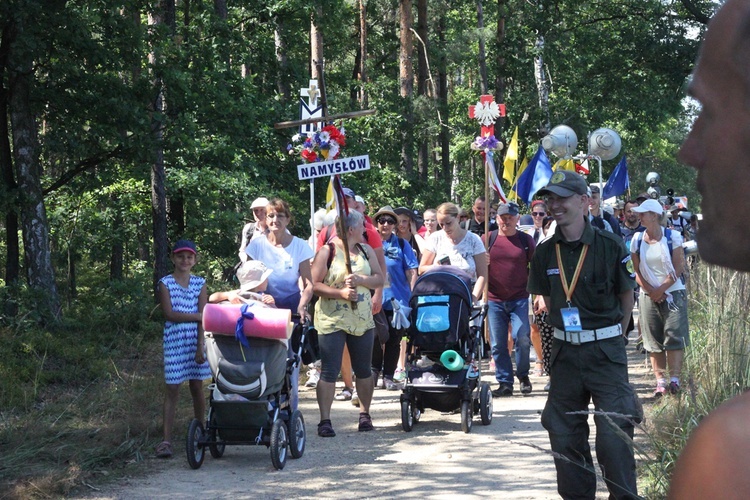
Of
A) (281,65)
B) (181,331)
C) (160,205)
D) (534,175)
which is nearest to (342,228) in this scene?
(181,331)

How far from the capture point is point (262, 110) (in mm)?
16484

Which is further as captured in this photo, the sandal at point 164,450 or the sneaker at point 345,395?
the sneaker at point 345,395

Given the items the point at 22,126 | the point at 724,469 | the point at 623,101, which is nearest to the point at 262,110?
the point at 22,126

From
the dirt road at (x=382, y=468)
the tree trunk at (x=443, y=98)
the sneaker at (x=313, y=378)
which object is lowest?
the dirt road at (x=382, y=468)

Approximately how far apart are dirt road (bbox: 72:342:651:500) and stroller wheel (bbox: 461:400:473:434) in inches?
2.7

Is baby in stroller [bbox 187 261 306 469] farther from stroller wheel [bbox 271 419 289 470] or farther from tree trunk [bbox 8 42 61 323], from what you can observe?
tree trunk [bbox 8 42 61 323]

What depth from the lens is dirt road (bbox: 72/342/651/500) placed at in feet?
24.3

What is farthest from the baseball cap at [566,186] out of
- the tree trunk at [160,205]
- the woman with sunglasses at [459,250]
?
the tree trunk at [160,205]

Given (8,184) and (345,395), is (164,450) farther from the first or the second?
(8,184)

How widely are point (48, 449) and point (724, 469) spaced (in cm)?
781

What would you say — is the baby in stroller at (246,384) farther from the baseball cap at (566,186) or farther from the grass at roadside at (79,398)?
the baseball cap at (566,186)

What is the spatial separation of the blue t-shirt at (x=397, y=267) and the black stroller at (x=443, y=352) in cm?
219

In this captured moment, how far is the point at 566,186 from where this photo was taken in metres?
5.98

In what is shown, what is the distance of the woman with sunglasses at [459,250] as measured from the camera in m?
11.0
